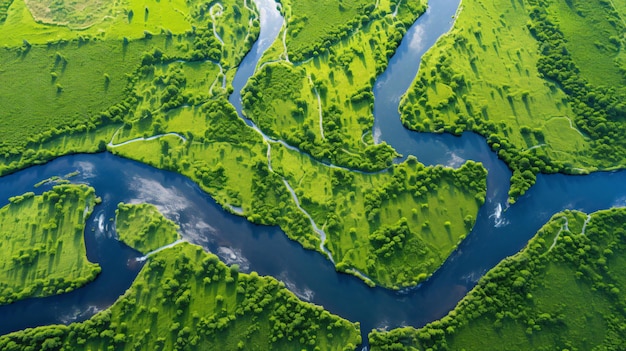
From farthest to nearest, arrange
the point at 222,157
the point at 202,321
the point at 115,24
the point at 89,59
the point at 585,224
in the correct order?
the point at 115,24, the point at 89,59, the point at 222,157, the point at 585,224, the point at 202,321

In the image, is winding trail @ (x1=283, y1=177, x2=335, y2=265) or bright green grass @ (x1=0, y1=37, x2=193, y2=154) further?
bright green grass @ (x1=0, y1=37, x2=193, y2=154)

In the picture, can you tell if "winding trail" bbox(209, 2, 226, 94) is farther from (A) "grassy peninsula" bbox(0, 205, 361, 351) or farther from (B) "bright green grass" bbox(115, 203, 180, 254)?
(A) "grassy peninsula" bbox(0, 205, 361, 351)

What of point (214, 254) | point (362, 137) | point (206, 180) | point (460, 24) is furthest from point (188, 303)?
point (460, 24)

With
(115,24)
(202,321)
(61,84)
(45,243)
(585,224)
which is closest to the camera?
(202,321)

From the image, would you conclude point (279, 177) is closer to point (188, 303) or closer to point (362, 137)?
point (362, 137)

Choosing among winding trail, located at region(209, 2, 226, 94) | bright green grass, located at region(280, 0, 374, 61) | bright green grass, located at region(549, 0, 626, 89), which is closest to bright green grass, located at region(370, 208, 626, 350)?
bright green grass, located at region(549, 0, 626, 89)

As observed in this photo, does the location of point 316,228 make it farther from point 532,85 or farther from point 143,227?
point 532,85

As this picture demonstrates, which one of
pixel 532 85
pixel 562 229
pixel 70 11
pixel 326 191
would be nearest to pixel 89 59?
pixel 70 11
